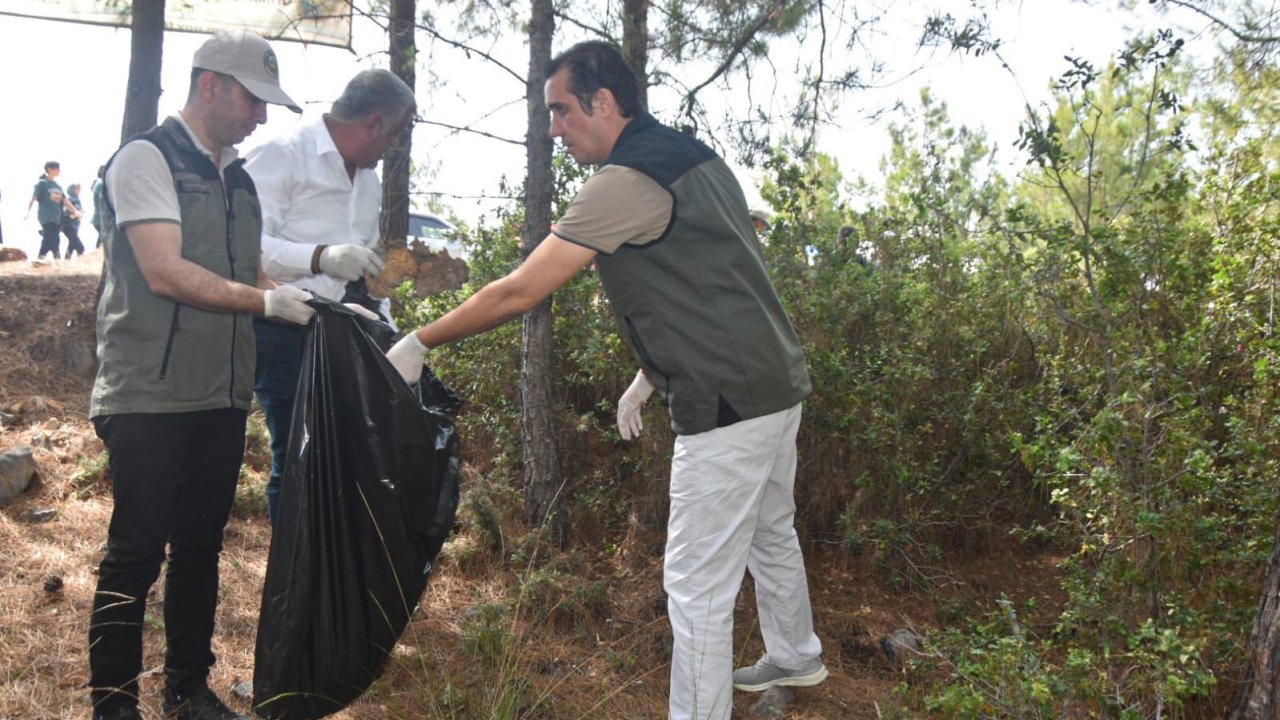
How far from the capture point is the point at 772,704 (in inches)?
108

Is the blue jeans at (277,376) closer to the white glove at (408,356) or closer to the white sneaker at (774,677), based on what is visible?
the white glove at (408,356)

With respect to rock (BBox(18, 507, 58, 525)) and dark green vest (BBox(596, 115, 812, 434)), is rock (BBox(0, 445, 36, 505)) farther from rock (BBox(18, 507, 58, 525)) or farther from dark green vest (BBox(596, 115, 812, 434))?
dark green vest (BBox(596, 115, 812, 434))

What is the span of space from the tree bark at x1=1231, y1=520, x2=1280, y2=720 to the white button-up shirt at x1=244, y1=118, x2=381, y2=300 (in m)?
2.82

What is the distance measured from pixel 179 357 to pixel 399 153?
346 centimetres

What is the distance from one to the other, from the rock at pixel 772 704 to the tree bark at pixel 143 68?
18.7 ft

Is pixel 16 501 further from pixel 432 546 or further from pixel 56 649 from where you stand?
pixel 432 546

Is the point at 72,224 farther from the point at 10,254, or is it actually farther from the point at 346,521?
the point at 346,521

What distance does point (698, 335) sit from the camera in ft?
7.53

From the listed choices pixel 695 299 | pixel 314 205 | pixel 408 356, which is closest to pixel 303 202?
pixel 314 205

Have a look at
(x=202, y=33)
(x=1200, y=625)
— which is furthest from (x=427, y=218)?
(x=1200, y=625)

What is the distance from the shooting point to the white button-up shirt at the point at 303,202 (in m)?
2.65

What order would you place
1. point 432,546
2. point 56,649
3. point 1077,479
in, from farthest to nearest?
point 1077,479 < point 56,649 < point 432,546

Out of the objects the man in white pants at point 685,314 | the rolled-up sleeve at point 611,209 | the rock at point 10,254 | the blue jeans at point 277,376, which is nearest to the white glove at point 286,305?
the man in white pants at point 685,314

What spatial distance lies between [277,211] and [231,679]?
1515mm
